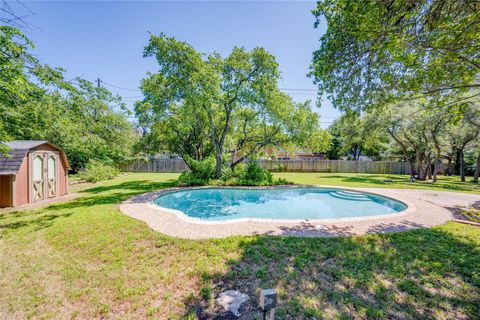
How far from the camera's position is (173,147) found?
1491 cm

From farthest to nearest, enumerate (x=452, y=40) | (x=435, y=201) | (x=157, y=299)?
(x=435, y=201)
(x=452, y=40)
(x=157, y=299)

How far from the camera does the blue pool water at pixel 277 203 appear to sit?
749 cm

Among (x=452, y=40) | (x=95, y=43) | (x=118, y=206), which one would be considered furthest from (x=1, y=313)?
(x=95, y=43)

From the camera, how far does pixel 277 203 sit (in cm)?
916

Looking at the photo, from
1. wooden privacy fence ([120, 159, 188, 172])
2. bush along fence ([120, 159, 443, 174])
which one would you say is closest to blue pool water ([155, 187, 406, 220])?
bush along fence ([120, 159, 443, 174])

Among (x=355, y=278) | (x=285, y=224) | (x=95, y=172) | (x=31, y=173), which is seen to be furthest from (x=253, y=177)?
(x=95, y=172)

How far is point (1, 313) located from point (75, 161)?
18.3 meters

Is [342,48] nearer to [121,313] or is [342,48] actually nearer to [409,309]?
[409,309]

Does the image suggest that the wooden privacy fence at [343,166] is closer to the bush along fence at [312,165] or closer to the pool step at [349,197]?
the bush along fence at [312,165]

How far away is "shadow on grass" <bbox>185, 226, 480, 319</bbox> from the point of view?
7.68 ft

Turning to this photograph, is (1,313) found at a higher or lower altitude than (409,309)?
lower

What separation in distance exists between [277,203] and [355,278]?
628cm

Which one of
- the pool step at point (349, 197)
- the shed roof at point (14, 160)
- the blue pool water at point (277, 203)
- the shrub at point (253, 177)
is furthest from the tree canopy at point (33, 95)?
the pool step at point (349, 197)

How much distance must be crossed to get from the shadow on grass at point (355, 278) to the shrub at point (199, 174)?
8.13m
